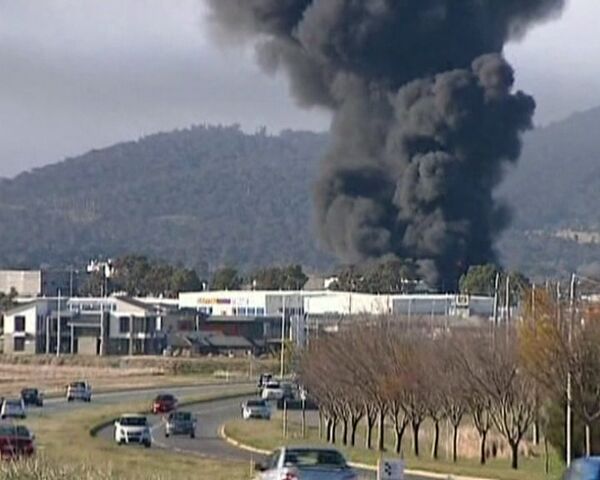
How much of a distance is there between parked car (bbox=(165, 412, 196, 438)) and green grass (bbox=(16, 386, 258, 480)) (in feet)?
9.24

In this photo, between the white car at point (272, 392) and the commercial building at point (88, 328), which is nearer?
the white car at point (272, 392)

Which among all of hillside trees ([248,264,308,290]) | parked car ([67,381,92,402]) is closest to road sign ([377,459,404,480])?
parked car ([67,381,92,402])

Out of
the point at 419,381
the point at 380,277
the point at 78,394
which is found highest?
the point at 380,277

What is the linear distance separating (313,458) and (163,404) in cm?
4539

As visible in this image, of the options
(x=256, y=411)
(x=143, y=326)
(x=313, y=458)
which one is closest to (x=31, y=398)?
(x=256, y=411)

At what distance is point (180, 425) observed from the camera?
196 feet

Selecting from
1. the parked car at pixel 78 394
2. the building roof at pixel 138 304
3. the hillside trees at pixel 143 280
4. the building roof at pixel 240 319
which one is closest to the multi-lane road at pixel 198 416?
the parked car at pixel 78 394

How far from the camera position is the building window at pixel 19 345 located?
127 meters

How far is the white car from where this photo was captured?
Result: 76.8 meters

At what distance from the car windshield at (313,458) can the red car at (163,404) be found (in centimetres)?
4357

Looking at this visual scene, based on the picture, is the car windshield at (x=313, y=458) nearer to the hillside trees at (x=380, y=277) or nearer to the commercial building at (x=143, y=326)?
the hillside trees at (x=380, y=277)

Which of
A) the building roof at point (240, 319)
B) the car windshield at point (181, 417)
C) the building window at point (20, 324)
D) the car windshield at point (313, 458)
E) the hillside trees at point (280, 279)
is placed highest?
the hillside trees at point (280, 279)

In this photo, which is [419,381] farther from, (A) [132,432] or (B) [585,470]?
(B) [585,470]

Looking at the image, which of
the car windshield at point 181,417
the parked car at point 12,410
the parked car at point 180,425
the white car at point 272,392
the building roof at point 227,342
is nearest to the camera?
the parked car at point 180,425
